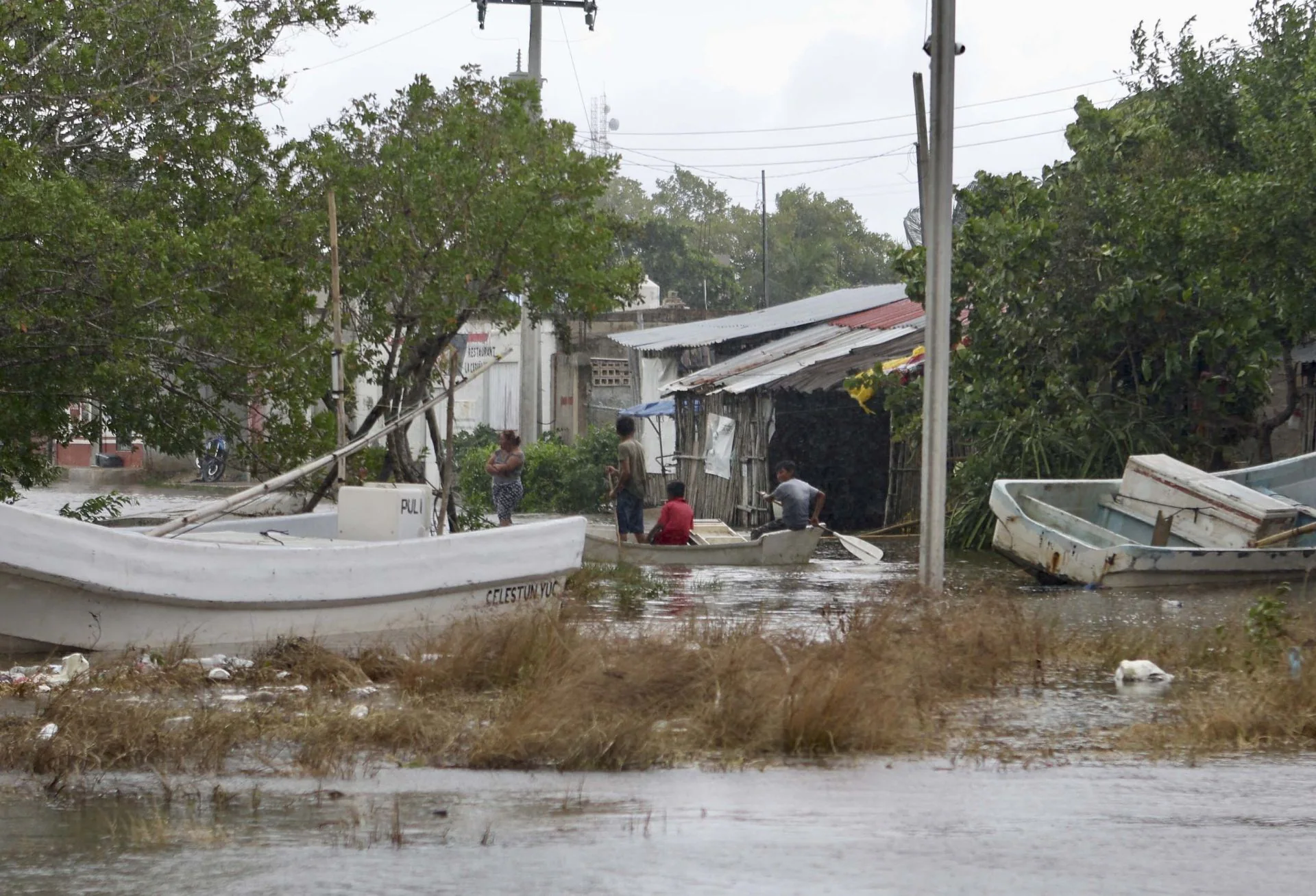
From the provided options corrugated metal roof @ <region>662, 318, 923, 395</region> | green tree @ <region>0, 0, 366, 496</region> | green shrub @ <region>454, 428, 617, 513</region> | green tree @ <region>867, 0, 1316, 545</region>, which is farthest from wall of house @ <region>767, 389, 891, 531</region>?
green tree @ <region>0, 0, 366, 496</region>

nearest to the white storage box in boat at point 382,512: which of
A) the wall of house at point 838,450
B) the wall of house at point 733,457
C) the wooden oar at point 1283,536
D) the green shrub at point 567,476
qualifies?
the wooden oar at point 1283,536

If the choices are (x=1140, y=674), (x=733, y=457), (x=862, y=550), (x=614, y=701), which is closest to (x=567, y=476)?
(x=733, y=457)

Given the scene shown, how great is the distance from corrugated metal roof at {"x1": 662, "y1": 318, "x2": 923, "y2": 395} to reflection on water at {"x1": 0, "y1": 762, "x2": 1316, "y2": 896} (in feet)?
57.6

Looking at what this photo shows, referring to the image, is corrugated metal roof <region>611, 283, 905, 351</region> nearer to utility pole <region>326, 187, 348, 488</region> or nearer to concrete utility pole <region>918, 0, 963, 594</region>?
concrete utility pole <region>918, 0, 963, 594</region>

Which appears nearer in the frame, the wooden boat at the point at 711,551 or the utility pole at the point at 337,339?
the utility pole at the point at 337,339

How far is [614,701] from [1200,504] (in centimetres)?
1046

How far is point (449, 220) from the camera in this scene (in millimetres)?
15859

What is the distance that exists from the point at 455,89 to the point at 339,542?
7449 millimetres

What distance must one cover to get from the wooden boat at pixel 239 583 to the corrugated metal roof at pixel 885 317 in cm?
1682

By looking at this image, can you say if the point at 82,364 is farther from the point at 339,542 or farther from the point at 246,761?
the point at 246,761

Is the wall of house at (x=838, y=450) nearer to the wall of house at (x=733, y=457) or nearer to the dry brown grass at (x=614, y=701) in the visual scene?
the wall of house at (x=733, y=457)

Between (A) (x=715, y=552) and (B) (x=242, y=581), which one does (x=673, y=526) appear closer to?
(A) (x=715, y=552)

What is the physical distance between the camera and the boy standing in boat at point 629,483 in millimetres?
16781

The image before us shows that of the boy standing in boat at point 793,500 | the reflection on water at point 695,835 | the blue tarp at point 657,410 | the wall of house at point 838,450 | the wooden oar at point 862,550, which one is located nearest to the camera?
the reflection on water at point 695,835
